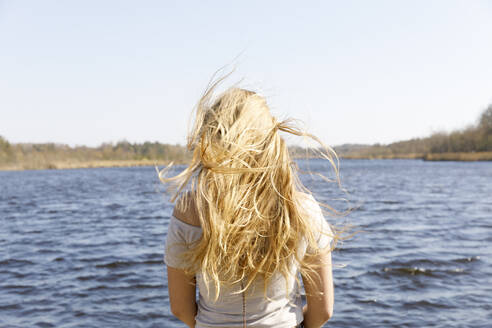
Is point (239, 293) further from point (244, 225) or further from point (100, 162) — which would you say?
point (100, 162)

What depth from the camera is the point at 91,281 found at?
26.0ft

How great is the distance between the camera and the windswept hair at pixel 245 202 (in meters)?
1.69

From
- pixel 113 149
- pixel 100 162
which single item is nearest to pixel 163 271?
pixel 100 162

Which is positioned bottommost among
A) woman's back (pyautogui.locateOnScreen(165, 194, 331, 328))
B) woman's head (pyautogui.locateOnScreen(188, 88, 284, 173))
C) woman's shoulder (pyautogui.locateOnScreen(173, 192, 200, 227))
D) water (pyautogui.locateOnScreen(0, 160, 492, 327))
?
water (pyautogui.locateOnScreen(0, 160, 492, 327))

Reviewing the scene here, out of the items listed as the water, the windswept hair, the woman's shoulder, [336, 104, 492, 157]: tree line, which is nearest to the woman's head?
the windswept hair

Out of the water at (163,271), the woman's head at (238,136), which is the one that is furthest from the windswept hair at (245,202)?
the water at (163,271)

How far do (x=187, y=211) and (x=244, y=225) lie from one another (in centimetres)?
23

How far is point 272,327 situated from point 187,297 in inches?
15.9

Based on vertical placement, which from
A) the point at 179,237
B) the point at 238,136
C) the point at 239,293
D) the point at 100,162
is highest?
the point at 100,162

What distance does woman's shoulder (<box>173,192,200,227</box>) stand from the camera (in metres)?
1.69

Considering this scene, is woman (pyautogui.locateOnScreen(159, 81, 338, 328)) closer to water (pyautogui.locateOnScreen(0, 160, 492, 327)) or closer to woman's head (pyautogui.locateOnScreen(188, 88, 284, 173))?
woman's head (pyautogui.locateOnScreen(188, 88, 284, 173))

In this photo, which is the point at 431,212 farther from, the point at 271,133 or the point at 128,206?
the point at 271,133

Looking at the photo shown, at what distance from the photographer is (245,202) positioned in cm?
171

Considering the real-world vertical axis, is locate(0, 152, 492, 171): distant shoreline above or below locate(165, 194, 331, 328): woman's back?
above
